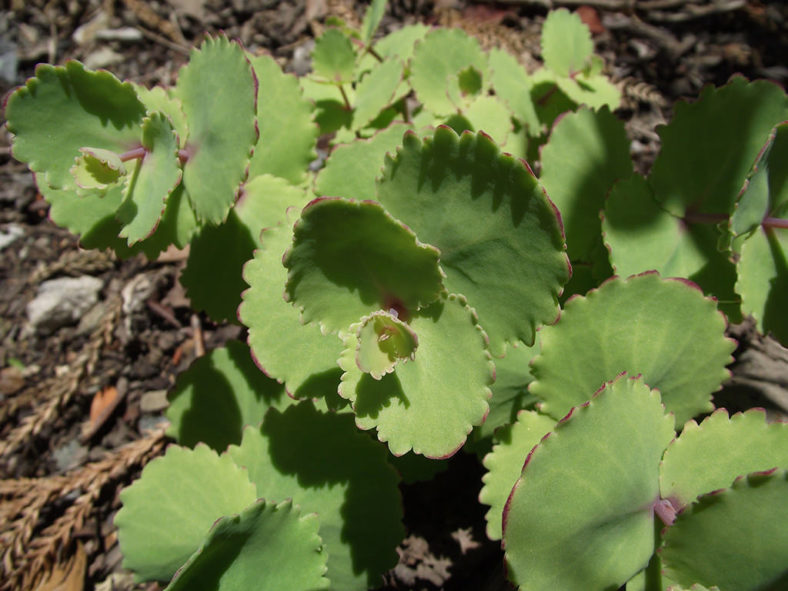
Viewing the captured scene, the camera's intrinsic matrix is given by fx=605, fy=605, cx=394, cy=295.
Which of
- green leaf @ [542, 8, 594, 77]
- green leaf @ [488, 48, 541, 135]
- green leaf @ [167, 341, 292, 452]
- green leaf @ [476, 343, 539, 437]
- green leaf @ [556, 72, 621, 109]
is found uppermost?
green leaf @ [542, 8, 594, 77]

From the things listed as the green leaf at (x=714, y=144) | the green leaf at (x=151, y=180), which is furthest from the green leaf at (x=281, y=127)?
the green leaf at (x=714, y=144)

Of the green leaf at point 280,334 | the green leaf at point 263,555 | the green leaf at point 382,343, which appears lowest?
the green leaf at point 263,555

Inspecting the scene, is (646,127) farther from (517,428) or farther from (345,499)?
(345,499)

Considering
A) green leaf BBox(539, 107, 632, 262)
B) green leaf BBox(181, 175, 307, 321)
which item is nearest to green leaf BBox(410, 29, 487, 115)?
green leaf BBox(539, 107, 632, 262)

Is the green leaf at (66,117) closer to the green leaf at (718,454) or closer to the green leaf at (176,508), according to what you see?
the green leaf at (176,508)

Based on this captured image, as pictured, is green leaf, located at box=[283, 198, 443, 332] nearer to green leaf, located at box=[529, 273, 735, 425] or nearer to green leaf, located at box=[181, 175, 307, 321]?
green leaf, located at box=[529, 273, 735, 425]

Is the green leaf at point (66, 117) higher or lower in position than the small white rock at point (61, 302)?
higher

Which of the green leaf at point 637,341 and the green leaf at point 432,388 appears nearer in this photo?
the green leaf at point 432,388

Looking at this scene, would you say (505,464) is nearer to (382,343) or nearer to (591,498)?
(591,498)
